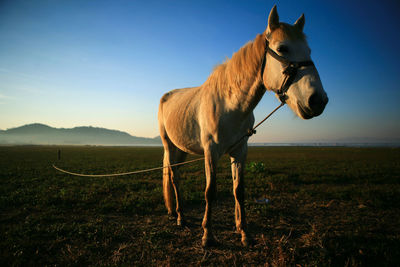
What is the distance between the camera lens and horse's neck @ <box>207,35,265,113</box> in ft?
8.16

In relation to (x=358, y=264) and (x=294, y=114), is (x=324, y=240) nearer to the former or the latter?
(x=358, y=264)

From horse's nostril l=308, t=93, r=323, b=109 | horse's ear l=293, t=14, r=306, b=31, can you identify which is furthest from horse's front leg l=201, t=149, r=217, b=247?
horse's ear l=293, t=14, r=306, b=31

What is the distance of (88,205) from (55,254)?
277cm

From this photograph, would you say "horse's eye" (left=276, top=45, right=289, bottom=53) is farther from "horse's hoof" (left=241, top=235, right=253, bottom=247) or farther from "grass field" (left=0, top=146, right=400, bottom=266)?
"horse's hoof" (left=241, top=235, right=253, bottom=247)

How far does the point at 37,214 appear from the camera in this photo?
14.8ft

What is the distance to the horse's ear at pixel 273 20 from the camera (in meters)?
2.21

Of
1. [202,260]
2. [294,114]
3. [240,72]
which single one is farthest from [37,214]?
[294,114]

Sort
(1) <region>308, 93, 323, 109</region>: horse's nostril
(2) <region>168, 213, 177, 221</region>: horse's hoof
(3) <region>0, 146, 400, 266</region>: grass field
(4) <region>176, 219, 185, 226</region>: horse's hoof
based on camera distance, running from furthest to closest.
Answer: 1. (2) <region>168, 213, 177, 221</region>: horse's hoof
2. (4) <region>176, 219, 185, 226</region>: horse's hoof
3. (3) <region>0, 146, 400, 266</region>: grass field
4. (1) <region>308, 93, 323, 109</region>: horse's nostril

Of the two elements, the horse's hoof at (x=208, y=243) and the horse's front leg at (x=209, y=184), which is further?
the horse's hoof at (x=208, y=243)

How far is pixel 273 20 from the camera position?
2248mm

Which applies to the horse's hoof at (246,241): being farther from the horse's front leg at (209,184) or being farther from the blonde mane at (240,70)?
the blonde mane at (240,70)

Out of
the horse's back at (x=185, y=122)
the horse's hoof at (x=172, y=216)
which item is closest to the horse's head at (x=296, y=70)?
the horse's back at (x=185, y=122)

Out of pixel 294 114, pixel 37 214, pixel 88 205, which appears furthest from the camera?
pixel 88 205

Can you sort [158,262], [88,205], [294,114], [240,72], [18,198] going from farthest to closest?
[18,198] → [88,205] → [240,72] → [158,262] → [294,114]
